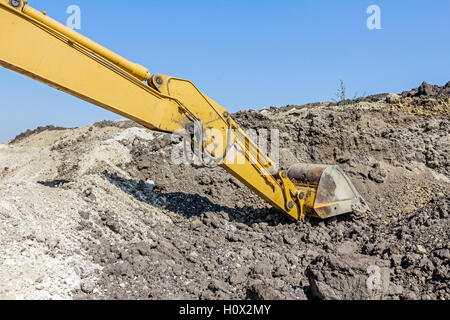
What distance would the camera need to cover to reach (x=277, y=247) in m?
6.41

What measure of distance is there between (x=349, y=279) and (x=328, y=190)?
256 cm

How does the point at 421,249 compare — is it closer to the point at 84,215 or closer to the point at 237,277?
the point at 237,277

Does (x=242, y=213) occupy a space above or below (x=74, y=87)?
below

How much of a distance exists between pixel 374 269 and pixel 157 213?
3.87 m

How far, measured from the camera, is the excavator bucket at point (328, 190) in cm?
691

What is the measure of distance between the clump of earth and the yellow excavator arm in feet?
1.88

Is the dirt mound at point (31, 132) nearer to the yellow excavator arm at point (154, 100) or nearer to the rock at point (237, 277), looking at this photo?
the yellow excavator arm at point (154, 100)

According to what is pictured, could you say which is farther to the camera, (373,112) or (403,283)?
(373,112)

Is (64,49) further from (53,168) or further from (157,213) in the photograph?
(53,168)

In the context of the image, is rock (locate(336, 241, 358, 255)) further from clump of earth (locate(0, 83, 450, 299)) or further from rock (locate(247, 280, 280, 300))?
rock (locate(247, 280, 280, 300))

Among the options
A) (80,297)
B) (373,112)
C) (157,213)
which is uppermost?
(373,112)

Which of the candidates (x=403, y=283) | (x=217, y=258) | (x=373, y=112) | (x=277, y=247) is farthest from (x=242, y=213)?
(x=373, y=112)

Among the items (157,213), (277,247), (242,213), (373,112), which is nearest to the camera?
(277,247)

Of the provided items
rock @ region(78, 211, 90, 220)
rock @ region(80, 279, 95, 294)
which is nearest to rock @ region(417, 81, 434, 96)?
rock @ region(78, 211, 90, 220)
